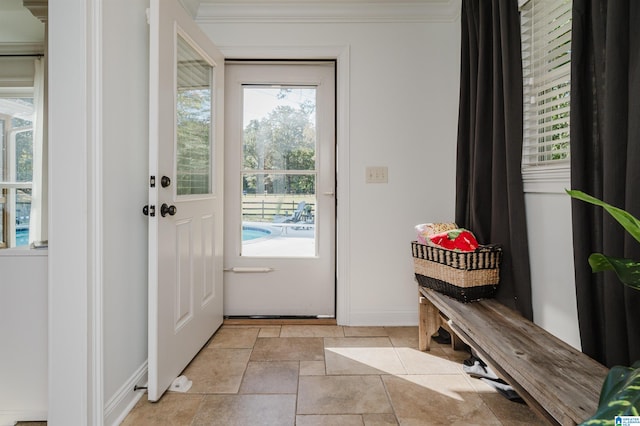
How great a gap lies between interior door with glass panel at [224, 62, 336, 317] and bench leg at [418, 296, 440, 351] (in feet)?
2.60

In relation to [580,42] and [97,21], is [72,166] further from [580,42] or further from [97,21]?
[580,42]

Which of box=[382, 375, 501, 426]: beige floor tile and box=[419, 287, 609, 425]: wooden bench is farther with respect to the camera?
box=[382, 375, 501, 426]: beige floor tile

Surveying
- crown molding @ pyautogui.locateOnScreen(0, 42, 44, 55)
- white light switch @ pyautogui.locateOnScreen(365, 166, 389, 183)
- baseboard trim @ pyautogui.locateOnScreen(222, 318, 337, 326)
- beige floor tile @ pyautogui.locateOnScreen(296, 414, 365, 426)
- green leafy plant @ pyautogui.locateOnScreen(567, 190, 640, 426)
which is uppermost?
crown molding @ pyautogui.locateOnScreen(0, 42, 44, 55)

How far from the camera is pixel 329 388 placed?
185cm

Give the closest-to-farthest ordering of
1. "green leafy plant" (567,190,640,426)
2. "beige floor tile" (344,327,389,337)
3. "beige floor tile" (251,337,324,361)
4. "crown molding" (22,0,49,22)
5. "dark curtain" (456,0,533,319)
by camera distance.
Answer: "green leafy plant" (567,190,640,426)
"dark curtain" (456,0,533,319)
"crown molding" (22,0,49,22)
"beige floor tile" (251,337,324,361)
"beige floor tile" (344,327,389,337)

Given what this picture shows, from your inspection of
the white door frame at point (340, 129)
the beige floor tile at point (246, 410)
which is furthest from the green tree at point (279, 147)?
the beige floor tile at point (246, 410)

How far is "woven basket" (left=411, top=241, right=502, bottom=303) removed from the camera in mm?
1836

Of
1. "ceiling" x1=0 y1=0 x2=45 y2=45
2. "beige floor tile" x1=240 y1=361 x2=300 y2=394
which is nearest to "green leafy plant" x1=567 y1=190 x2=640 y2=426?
"beige floor tile" x1=240 y1=361 x2=300 y2=394

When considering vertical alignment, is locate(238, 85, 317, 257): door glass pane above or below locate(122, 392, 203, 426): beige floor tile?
above

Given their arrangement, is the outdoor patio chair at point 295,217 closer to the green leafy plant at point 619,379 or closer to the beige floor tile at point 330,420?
the beige floor tile at point 330,420

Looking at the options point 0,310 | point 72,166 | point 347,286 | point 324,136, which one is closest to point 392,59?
point 324,136

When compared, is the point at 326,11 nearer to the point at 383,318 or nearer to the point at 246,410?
the point at 383,318

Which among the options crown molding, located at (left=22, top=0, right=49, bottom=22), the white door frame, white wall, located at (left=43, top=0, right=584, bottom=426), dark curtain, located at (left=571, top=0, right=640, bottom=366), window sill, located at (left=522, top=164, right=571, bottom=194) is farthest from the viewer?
the white door frame

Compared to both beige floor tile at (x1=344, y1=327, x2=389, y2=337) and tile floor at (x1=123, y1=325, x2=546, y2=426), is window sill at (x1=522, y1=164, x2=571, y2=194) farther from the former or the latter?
beige floor tile at (x1=344, y1=327, x2=389, y2=337)
